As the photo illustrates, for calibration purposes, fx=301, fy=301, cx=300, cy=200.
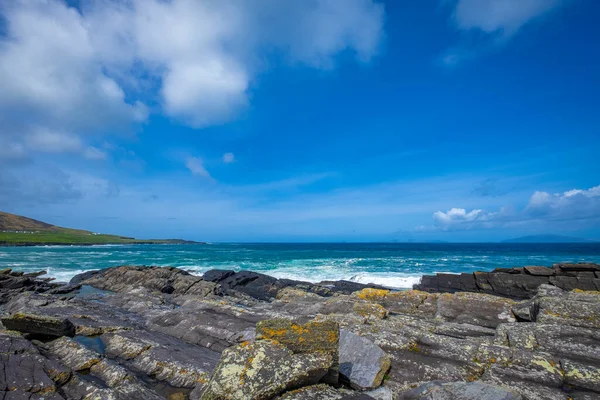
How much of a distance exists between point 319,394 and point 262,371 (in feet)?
3.53

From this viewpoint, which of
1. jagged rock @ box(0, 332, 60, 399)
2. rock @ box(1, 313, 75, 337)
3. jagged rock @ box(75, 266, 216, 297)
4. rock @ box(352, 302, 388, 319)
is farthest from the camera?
jagged rock @ box(75, 266, 216, 297)

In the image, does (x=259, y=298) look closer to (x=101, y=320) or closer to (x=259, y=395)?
(x=101, y=320)

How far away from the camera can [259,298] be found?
33500 millimetres

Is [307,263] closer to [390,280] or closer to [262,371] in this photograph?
[390,280]

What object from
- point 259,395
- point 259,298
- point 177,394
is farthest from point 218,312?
point 259,298

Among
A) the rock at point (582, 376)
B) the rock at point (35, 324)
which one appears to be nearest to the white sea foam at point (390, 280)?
the rock at point (582, 376)

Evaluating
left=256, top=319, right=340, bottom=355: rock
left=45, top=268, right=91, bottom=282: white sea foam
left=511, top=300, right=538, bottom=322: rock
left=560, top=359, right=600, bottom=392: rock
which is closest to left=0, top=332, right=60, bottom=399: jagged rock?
left=256, top=319, right=340, bottom=355: rock

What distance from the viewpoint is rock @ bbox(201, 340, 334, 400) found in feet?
16.7

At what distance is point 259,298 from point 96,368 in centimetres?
2572

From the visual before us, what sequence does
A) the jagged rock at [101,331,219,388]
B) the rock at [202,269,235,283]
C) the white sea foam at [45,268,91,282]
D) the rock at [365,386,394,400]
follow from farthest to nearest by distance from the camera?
the white sea foam at [45,268,91,282] < the rock at [202,269,235,283] < the jagged rock at [101,331,219,388] < the rock at [365,386,394,400]

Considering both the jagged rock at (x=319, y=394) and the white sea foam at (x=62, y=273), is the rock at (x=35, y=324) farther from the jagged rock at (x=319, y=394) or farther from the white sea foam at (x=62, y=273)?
the white sea foam at (x=62, y=273)

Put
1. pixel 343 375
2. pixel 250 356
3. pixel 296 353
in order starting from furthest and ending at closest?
pixel 343 375, pixel 296 353, pixel 250 356

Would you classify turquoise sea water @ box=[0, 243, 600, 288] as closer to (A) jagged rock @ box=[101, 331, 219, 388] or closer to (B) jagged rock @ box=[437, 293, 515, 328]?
(B) jagged rock @ box=[437, 293, 515, 328]

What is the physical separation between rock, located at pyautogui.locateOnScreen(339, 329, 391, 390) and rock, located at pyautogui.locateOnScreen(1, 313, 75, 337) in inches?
398
